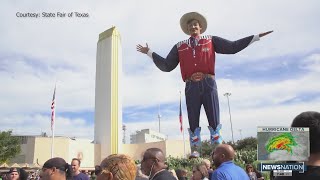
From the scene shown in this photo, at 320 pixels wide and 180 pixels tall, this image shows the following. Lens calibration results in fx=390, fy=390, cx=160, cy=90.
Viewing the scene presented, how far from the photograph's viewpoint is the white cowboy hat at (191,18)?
912cm

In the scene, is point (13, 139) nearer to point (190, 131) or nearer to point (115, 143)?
point (115, 143)

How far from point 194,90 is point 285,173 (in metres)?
6.50

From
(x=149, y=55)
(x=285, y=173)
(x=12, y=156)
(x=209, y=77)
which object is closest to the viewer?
(x=285, y=173)

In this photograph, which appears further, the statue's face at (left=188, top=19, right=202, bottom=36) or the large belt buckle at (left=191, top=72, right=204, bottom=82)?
the statue's face at (left=188, top=19, right=202, bottom=36)

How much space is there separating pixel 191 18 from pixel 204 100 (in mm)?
1968

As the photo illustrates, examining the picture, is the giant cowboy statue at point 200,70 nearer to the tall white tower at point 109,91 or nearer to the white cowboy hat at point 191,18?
the white cowboy hat at point 191,18

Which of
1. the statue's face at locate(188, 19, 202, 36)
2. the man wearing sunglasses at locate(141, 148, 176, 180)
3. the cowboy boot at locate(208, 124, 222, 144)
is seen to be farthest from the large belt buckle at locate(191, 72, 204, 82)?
the man wearing sunglasses at locate(141, 148, 176, 180)

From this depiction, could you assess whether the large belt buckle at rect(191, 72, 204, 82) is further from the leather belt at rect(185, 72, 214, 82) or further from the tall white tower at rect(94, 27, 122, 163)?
the tall white tower at rect(94, 27, 122, 163)

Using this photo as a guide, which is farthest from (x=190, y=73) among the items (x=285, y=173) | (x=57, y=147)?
(x=57, y=147)

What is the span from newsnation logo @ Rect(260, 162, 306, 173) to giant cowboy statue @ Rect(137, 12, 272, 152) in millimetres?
6208

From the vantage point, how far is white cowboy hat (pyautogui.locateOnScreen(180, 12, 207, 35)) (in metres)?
9.12

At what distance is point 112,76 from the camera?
1235 inches

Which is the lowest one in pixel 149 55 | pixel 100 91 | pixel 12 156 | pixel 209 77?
pixel 12 156

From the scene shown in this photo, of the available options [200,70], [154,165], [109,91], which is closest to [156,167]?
[154,165]
